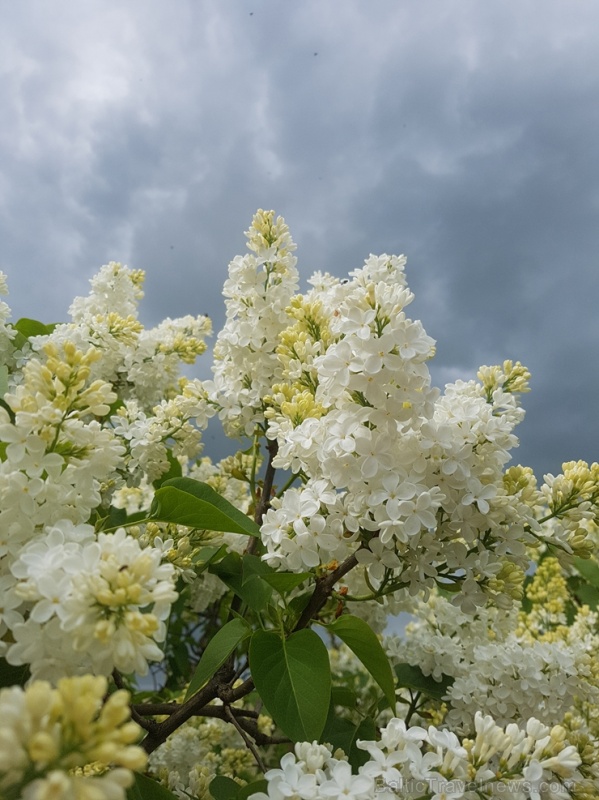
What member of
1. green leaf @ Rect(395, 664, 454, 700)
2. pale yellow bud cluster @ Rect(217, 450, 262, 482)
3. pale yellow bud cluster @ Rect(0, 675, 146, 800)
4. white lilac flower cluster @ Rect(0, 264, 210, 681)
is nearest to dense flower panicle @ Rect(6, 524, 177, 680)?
white lilac flower cluster @ Rect(0, 264, 210, 681)

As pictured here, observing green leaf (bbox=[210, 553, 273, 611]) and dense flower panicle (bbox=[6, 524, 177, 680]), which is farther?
green leaf (bbox=[210, 553, 273, 611])

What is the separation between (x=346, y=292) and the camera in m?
1.98

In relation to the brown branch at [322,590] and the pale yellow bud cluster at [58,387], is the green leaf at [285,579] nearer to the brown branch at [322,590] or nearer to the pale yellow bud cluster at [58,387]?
the brown branch at [322,590]

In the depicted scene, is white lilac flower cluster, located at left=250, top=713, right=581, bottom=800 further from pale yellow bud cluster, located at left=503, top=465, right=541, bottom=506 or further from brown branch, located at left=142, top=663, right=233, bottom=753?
pale yellow bud cluster, located at left=503, top=465, right=541, bottom=506

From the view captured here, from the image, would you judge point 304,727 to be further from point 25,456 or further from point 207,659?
point 25,456

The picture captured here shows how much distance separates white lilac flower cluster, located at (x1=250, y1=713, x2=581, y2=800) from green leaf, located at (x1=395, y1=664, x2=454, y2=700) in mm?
793

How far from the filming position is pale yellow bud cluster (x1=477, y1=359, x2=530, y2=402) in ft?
6.27

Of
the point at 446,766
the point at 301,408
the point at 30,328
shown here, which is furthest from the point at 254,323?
the point at 446,766

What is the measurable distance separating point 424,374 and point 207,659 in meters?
0.86

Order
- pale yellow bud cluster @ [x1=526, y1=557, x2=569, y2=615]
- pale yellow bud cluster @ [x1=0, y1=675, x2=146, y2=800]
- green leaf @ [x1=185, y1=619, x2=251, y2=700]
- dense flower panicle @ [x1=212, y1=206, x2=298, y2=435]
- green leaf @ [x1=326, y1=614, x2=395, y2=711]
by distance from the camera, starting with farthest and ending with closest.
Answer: pale yellow bud cluster @ [x1=526, y1=557, x2=569, y2=615] < dense flower panicle @ [x1=212, y1=206, x2=298, y2=435] < green leaf @ [x1=326, y1=614, x2=395, y2=711] < green leaf @ [x1=185, y1=619, x2=251, y2=700] < pale yellow bud cluster @ [x1=0, y1=675, x2=146, y2=800]

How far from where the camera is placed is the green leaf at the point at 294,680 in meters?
1.38

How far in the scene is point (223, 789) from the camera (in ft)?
5.38

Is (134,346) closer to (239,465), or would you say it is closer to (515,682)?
(239,465)

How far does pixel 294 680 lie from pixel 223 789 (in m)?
0.46
